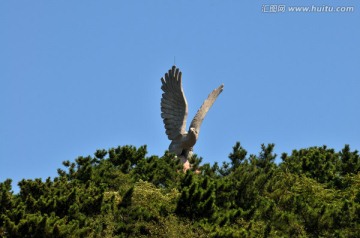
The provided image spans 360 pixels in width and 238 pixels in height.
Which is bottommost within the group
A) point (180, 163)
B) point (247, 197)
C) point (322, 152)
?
point (247, 197)

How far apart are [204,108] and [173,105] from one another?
1.07 meters

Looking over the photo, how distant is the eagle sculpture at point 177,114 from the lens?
3578 centimetres

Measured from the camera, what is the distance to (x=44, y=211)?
28.1m

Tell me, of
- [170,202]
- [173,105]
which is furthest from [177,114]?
[170,202]

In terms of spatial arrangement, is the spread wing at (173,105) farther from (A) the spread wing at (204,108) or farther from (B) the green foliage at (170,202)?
(B) the green foliage at (170,202)

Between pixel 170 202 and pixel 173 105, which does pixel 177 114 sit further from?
pixel 170 202

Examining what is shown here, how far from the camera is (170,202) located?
98.1 ft

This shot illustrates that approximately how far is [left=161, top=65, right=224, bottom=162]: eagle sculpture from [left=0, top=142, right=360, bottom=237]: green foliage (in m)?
1.02

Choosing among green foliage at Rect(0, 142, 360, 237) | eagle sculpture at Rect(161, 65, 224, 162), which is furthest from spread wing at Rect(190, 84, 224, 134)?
green foliage at Rect(0, 142, 360, 237)

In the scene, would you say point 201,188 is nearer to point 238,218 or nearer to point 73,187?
point 238,218

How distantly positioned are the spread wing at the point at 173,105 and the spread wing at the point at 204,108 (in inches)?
16.4

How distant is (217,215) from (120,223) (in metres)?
2.71

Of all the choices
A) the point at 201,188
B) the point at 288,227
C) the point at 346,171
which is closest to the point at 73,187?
the point at 201,188

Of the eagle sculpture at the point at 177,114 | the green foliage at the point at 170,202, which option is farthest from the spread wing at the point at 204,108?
the green foliage at the point at 170,202
